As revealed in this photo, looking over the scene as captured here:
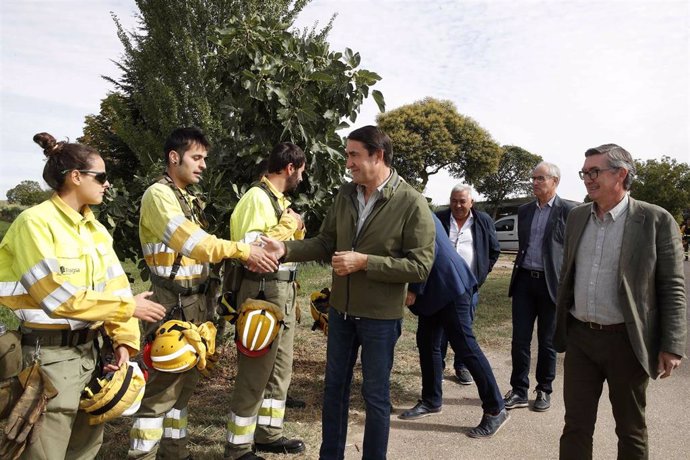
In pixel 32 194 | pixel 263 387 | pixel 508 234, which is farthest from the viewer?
pixel 508 234

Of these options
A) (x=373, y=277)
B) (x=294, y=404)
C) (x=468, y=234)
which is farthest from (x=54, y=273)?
(x=468, y=234)

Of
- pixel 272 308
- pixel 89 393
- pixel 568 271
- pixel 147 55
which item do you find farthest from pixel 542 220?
pixel 147 55

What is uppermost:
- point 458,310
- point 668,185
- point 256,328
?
point 668,185

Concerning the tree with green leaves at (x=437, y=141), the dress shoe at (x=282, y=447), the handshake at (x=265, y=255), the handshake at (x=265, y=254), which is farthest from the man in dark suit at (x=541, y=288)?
the tree with green leaves at (x=437, y=141)

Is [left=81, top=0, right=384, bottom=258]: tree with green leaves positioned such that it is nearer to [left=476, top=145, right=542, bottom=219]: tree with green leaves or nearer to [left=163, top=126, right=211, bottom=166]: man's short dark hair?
[left=163, top=126, right=211, bottom=166]: man's short dark hair

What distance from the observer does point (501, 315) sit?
9.24 metres

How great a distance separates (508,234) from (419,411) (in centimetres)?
2172

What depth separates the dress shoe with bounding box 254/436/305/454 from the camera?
3.81 meters

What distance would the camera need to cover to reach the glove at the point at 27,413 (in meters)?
2.15

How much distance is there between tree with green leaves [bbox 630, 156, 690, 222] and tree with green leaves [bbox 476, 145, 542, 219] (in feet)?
36.8

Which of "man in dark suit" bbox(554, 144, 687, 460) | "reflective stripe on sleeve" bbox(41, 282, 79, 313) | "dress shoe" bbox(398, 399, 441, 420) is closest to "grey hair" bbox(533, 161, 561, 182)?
"man in dark suit" bbox(554, 144, 687, 460)

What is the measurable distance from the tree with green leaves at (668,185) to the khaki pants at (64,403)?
117 ft

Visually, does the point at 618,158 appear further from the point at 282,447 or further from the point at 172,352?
the point at 282,447

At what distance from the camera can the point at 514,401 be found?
4.84 metres
